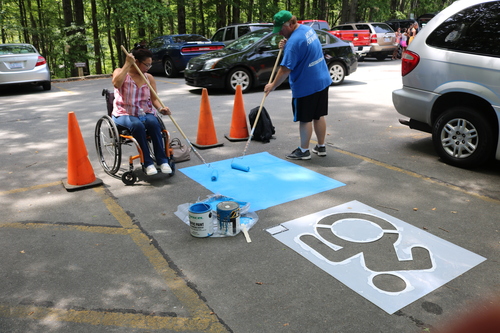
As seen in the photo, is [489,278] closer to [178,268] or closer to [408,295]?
[408,295]

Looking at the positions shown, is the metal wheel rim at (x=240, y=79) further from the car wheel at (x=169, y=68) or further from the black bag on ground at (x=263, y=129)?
the black bag on ground at (x=263, y=129)

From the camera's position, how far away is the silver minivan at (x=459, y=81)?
4.96 meters

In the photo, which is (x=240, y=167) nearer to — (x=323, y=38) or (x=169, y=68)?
(x=323, y=38)

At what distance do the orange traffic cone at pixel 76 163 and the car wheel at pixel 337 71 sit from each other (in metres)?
9.02

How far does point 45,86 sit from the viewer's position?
13609 millimetres

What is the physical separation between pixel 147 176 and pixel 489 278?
3.99 m

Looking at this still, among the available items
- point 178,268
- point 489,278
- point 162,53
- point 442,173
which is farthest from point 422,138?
point 162,53

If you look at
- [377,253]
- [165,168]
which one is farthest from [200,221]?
[165,168]

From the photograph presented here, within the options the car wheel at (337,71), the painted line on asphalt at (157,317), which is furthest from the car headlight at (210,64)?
the painted line on asphalt at (157,317)

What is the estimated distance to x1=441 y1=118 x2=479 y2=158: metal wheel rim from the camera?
17.2 ft

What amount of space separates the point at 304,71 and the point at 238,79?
613 cm

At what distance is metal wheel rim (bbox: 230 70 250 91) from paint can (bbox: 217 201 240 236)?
8.11 metres


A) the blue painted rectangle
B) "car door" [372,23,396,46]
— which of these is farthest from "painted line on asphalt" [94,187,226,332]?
"car door" [372,23,396,46]

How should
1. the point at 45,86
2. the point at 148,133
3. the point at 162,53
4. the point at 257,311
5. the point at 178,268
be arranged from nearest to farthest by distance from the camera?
the point at 257,311 < the point at 178,268 < the point at 148,133 < the point at 45,86 < the point at 162,53
